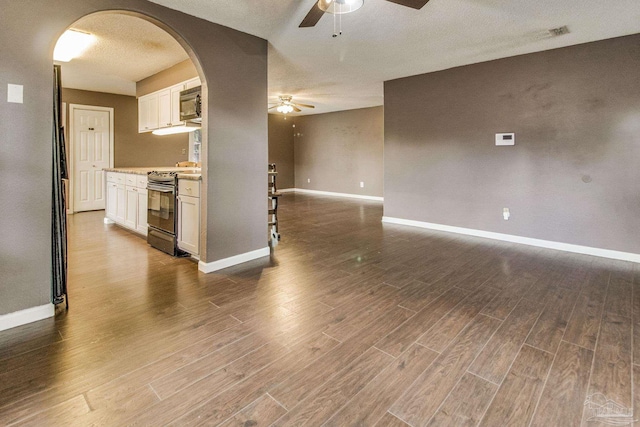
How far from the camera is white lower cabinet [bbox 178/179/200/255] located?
11.6ft

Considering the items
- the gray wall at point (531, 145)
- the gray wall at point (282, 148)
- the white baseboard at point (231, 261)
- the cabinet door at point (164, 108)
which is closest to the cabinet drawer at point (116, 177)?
the cabinet door at point (164, 108)

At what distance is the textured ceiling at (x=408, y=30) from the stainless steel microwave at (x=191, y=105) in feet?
1.96

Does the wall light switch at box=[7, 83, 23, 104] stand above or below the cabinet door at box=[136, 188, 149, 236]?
above

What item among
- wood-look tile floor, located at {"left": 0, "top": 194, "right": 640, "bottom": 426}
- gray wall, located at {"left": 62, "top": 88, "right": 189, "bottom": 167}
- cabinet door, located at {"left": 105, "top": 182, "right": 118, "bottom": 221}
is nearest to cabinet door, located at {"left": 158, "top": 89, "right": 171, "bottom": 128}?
cabinet door, located at {"left": 105, "top": 182, "right": 118, "bottom": 221}

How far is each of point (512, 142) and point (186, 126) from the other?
4497 millimetres

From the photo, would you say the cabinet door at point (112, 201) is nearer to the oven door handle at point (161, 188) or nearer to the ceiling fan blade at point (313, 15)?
the oven door handle at point (161, 188)

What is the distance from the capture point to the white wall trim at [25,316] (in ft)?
7.30

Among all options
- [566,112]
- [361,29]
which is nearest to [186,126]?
[361,29]

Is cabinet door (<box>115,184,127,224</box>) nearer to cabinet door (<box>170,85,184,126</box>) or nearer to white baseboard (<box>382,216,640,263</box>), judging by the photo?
cabinet door (<box>170,85,184,126</box>)

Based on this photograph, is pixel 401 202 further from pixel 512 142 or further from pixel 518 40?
pixel 518 40

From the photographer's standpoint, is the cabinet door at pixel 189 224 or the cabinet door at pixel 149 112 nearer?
the cabinet door at pixel 189 224

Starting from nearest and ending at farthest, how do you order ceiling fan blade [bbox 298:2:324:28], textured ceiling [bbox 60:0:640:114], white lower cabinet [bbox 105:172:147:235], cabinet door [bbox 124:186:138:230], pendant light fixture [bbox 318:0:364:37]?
pendant light fixture [bbox 318:0:364:37] → ceiling fan blade [bbox 298:2:324:28] → textured ceiling [bbox 60:0:640:114] → white lower cabinet [bbox 105:172:147:235] → cabinet door [bbox 124:186:138:230]

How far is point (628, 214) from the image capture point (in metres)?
A: 3.84

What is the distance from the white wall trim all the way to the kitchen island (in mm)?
1365
